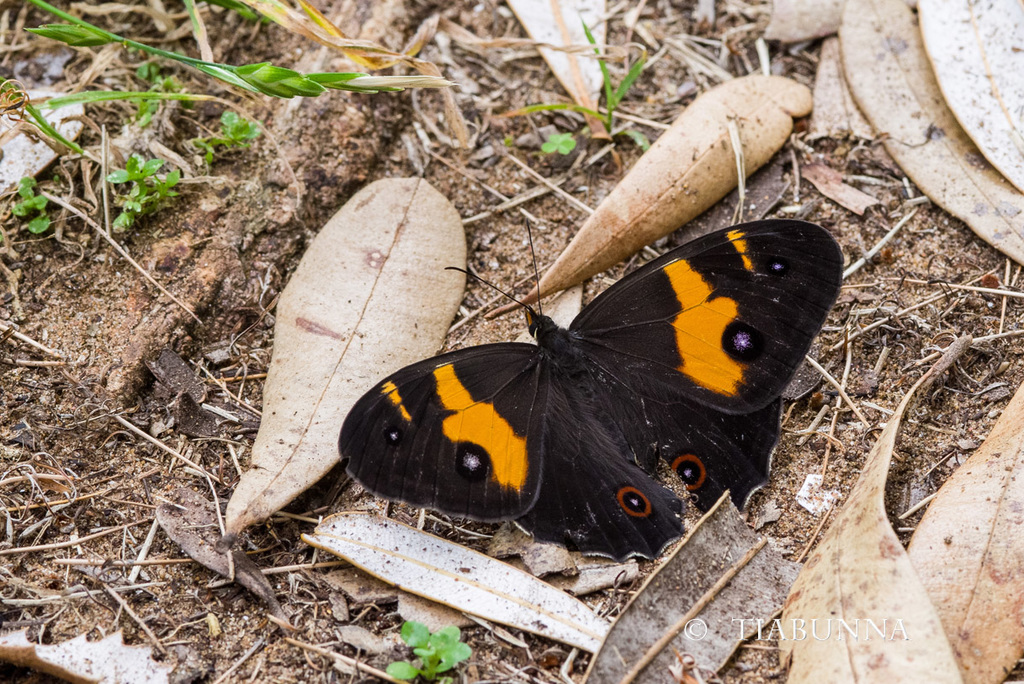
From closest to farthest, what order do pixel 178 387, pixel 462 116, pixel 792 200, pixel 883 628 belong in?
pixel 883 628 < pixel 178 387 < pixel 792 200 < pixel 462 116

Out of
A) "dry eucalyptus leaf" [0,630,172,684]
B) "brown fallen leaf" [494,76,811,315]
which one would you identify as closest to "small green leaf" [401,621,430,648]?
"dry eucalyptus leaf" [0,630,172,684]

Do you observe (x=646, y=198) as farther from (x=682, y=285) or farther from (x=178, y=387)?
(x=178, y=387)

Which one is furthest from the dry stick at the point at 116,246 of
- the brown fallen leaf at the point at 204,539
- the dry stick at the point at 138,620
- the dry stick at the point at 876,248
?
the dry stick at the point at 876,248

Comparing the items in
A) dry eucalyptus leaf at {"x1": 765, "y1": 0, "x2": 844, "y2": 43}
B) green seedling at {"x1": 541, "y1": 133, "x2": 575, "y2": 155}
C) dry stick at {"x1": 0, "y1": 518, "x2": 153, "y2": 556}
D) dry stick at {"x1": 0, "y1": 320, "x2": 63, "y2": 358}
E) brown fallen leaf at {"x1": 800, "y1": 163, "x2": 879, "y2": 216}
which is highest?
dry eucalyptus leaf at {"x1": 765, "y1": 0, "x2": 844, "y2": 43}

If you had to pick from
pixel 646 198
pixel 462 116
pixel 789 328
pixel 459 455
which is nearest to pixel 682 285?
pixel 789 328

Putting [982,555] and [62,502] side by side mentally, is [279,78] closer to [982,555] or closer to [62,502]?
[62,502]

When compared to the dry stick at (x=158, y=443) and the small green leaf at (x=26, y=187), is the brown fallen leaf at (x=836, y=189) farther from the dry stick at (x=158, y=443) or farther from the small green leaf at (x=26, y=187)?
the small green leaf at (x=26, y=187)

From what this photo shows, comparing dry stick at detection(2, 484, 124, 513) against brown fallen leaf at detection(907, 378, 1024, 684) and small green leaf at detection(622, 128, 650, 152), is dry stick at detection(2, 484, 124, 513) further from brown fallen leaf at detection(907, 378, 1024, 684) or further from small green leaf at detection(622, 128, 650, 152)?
brown fallen leaf at detection(907, 378, 1024, 684)

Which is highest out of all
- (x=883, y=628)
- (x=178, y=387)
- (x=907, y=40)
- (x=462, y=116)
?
(x=907, y=40)
